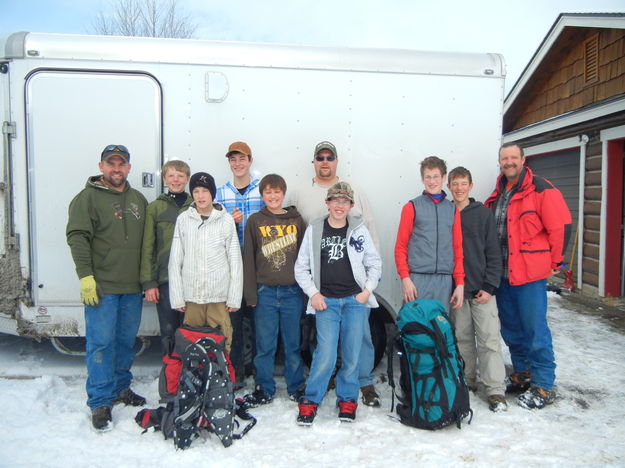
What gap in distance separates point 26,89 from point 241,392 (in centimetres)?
283

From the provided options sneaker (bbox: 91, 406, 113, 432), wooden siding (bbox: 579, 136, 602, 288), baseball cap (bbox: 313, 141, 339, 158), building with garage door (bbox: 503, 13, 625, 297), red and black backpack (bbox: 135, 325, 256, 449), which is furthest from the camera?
wooden siding (bbox: 579, 136, 602, 288)

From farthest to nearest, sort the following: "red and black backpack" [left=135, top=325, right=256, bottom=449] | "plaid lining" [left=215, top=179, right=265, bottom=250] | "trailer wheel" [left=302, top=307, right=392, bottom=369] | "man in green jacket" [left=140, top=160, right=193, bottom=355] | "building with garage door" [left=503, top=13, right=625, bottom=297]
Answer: "building with garage door" [left=503, top=13, right=625, bottom=297] → "trailer wheel" [left=302, top=307, right=392, bottom=369] → "plaid lining" [left=215, top=179, right=265, bottom=250] → "man in green jacket" [left=140, top=160, right=193, bottom=355] → "red and black backpack" [left=135, top=325, right=256, bottom=449]

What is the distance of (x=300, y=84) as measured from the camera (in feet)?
11.6

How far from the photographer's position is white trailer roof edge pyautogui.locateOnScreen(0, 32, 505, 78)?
335 centimetres

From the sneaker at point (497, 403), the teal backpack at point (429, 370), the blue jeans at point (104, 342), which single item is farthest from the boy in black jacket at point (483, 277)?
the blue jeans at point (104, 342)

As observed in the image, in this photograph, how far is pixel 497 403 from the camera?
127 inches

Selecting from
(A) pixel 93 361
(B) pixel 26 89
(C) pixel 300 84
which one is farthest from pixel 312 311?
(B) pixel 26 89

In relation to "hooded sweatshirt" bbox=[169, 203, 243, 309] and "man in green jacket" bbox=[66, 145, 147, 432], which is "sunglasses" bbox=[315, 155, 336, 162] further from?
"man in green jacket" bbox=[66, 145, 147, 432]

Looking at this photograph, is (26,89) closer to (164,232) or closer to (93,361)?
(164,232)

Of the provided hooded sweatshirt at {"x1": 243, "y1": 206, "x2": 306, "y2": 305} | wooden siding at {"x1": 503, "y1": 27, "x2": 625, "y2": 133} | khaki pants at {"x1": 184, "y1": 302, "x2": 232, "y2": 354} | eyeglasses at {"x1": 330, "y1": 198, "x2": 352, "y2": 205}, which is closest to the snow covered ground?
khaki pants at {"x1": 184, "y1": 302, "x2": 232, "y2": 354}

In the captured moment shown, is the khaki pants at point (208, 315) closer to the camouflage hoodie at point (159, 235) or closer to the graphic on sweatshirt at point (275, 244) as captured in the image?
the camouflage hoodie at point (159, 235)

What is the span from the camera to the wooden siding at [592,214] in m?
7.02

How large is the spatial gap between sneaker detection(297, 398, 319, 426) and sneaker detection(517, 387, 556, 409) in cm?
156

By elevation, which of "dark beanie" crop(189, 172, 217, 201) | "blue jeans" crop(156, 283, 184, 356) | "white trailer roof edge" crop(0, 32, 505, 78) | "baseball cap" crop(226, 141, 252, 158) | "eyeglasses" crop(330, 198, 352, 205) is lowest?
"blue jeans" crop(156, 283, 184, 356)
